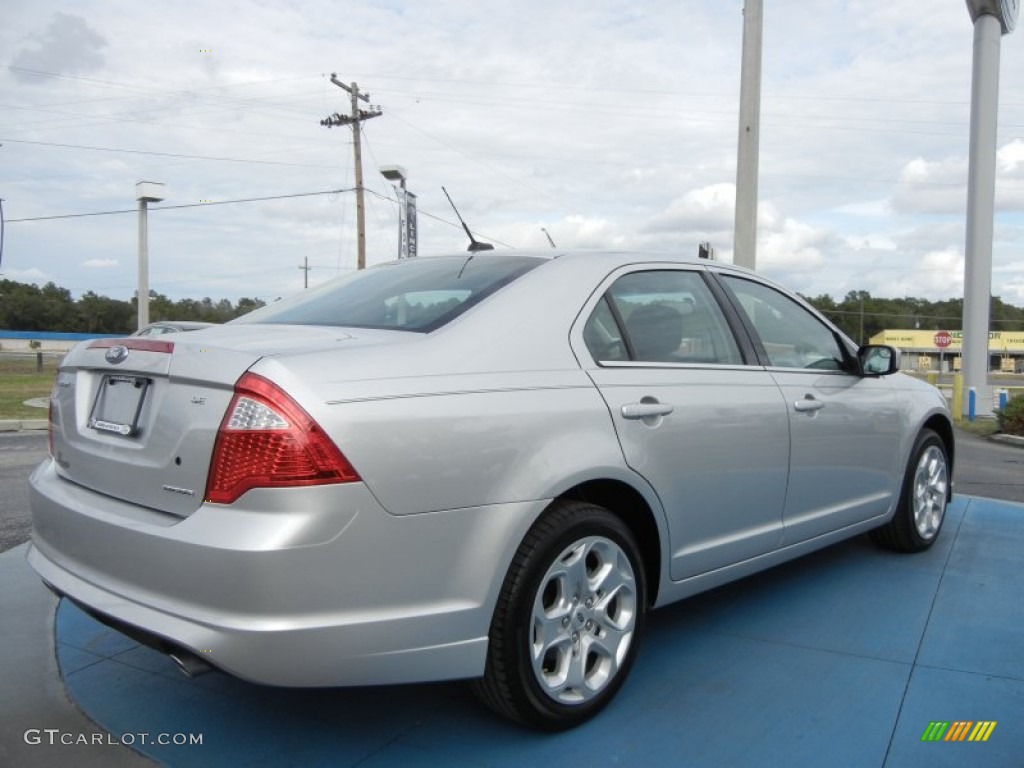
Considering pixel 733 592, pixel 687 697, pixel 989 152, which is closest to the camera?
pixel 687 697

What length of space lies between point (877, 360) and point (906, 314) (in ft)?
383

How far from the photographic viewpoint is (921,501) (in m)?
A: 4.85

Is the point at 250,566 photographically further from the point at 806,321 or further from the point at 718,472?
the point at 806,321

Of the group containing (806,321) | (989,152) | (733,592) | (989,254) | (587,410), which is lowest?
(733,592)

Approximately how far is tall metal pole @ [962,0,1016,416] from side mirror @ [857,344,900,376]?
16.4 meters

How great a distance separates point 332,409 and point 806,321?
2818mm

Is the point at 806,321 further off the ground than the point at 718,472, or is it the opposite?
the point at 806,321

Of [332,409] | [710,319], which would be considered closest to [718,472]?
[710,319]

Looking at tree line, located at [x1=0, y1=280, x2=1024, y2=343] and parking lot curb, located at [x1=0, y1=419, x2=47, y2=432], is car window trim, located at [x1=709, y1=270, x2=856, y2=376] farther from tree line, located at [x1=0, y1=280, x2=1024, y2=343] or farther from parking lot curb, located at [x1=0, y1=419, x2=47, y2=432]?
tree line, located at [x1=0, y1=280, x2=1024, y2=343]

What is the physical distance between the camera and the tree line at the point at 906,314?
99.5 metres

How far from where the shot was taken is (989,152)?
1888cm

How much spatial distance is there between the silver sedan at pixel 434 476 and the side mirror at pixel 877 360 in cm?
81

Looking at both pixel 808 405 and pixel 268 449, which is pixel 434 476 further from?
pixel 808 405

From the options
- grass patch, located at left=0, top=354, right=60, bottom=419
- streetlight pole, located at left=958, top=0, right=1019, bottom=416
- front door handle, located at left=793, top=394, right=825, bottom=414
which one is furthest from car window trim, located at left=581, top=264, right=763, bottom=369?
streetlight pole, located at left=958, top=0, right=1019, bottom=416
